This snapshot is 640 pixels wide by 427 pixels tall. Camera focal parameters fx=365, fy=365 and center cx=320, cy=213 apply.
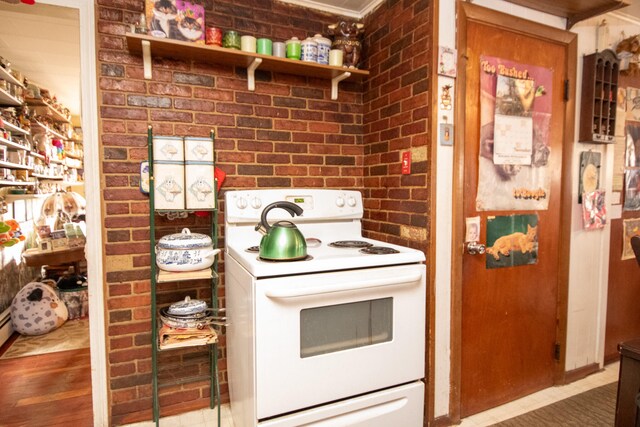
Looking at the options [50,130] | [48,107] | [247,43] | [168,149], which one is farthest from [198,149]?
[50,130]

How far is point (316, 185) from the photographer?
222 cm

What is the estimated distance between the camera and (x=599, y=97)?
2158mm

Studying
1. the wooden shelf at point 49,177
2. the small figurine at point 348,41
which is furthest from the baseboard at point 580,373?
the wooden shelf at point 49,177

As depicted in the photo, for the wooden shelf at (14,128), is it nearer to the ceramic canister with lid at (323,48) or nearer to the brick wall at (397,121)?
the ceramic canister with lid at (323,48)

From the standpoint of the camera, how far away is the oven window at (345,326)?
137 cm

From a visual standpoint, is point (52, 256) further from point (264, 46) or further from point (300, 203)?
point (264, 46)

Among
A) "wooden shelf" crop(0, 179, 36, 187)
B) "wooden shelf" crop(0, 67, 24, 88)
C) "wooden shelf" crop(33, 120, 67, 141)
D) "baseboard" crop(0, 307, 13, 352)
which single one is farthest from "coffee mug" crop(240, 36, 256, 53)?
"wooden shelf" crop(33, 120, 67, 141)

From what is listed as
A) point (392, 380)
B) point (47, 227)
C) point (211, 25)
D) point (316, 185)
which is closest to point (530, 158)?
point (316, 185)

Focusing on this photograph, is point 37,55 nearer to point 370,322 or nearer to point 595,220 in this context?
point 370,322

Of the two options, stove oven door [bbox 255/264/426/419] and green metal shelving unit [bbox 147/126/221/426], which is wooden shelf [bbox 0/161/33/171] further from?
stove oven door [bbox 255/264/426/419]

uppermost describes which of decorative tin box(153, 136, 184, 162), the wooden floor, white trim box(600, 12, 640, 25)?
white trim box(600, 12, 640, 25)

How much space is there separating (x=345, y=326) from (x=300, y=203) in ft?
2.51

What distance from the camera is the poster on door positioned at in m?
1.88

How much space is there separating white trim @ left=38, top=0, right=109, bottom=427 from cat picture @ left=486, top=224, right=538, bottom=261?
6.51ft
